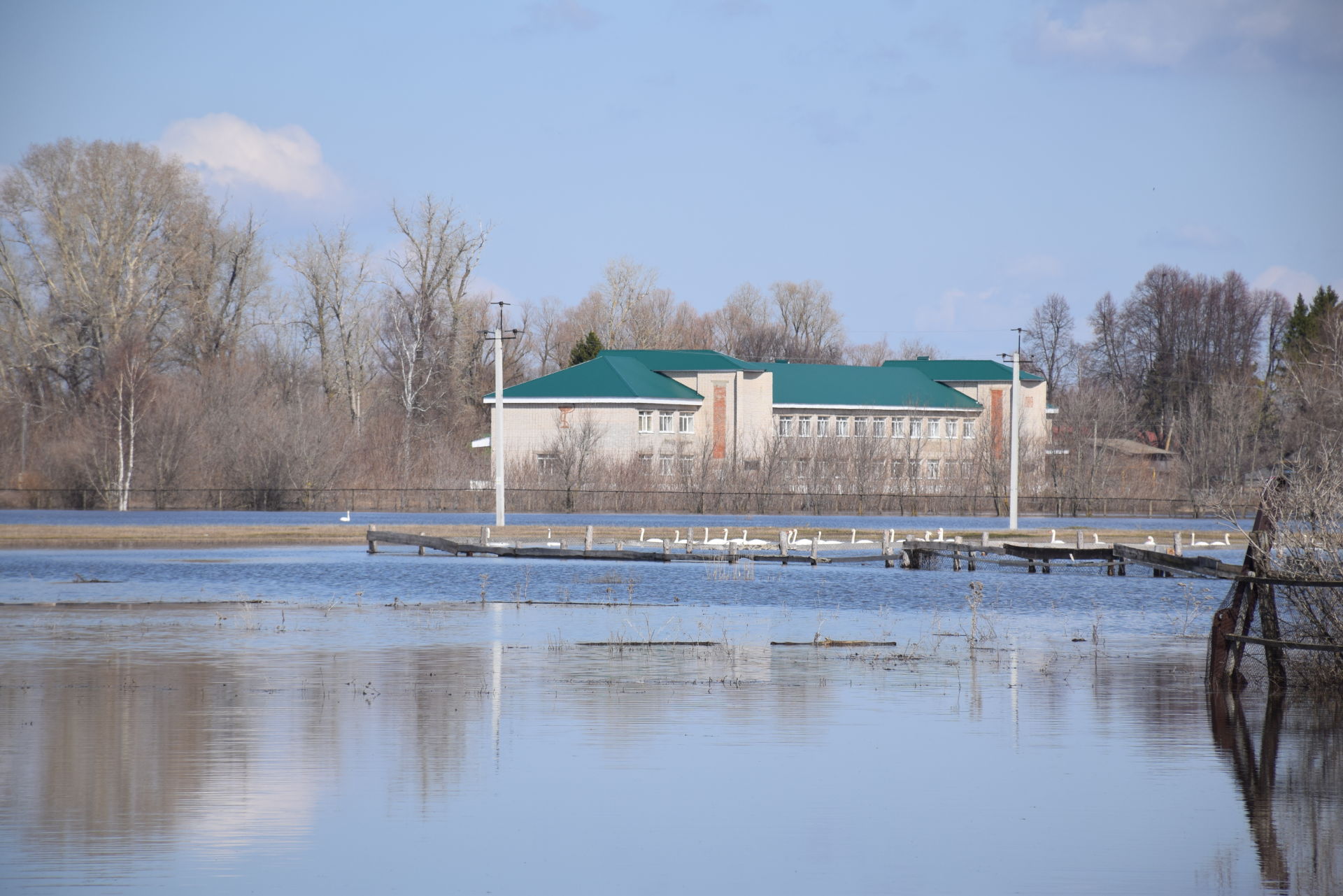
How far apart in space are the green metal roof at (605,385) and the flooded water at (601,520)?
16786mm

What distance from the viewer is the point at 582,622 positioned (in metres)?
24.9

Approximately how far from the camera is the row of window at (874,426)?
325 ft

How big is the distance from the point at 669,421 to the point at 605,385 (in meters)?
5.10

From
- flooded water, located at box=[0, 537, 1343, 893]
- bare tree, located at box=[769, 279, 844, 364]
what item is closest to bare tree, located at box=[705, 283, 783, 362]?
bare tree, located at box=[769, 279, 844, 364]

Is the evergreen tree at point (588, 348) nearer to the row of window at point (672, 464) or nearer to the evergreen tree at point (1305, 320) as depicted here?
the row of window at point (672, 464)

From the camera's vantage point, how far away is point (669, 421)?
91.8m

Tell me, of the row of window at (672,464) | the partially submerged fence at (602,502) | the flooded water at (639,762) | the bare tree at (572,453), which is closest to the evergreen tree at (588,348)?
the bare tree at (572,453)

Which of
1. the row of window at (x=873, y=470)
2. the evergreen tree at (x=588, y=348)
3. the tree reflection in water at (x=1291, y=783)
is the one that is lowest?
the tree reflection in water at (x=1291, y=783)

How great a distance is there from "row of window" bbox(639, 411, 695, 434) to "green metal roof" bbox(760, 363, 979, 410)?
7.66 m

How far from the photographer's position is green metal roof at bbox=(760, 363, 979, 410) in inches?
3957

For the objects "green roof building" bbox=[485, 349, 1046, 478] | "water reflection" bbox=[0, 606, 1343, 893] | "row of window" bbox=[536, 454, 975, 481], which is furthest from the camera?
"green roof building" bbox=[485, 349, 1046, 478]

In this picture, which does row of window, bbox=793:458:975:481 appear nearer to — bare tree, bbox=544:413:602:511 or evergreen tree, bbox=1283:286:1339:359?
bare tree, bbox=544:413:602:511

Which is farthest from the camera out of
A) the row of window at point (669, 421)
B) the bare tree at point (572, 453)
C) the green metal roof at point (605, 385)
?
the row of window at point (669, 421)

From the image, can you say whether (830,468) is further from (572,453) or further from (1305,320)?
(1305,320)
